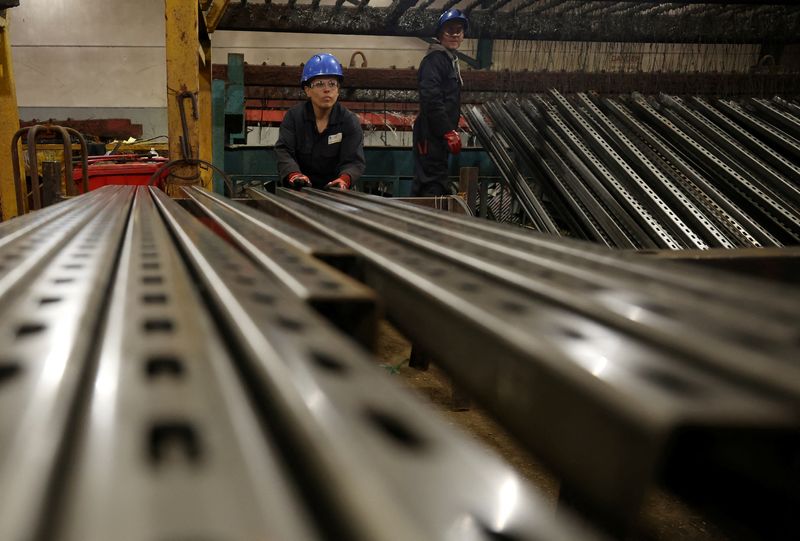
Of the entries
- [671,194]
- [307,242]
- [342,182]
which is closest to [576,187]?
[671,194]

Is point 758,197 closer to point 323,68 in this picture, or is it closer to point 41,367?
point 323,68

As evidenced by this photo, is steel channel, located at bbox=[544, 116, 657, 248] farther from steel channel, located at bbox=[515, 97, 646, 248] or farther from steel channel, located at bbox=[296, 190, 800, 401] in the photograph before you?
steel channel, located at bbox=[296, 190, 800, 401]

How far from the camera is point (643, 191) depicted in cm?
276

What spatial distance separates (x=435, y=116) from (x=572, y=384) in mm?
3458

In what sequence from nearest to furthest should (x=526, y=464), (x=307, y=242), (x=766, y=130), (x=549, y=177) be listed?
(x=307, y=242), (x=526, y=464), (x=766, y=130), (x=549, y=177)

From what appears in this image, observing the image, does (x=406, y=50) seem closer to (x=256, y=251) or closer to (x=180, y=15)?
(x=180, y=15)

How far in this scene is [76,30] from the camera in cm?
870

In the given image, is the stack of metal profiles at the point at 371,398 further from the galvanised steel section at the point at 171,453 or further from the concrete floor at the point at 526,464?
the concrete floor at the point at 526,464

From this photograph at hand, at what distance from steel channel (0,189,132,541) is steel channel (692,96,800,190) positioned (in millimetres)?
2950

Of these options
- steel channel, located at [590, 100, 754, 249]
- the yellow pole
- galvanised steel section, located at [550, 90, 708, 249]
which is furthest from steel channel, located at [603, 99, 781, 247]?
the yellow pole

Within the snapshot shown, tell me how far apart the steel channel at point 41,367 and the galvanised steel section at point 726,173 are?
2605 mm

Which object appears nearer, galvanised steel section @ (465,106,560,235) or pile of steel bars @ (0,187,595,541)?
pile of steel bars @ (0,187,595,541)

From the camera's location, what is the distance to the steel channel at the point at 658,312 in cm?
36

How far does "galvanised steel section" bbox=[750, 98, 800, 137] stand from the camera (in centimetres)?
323
